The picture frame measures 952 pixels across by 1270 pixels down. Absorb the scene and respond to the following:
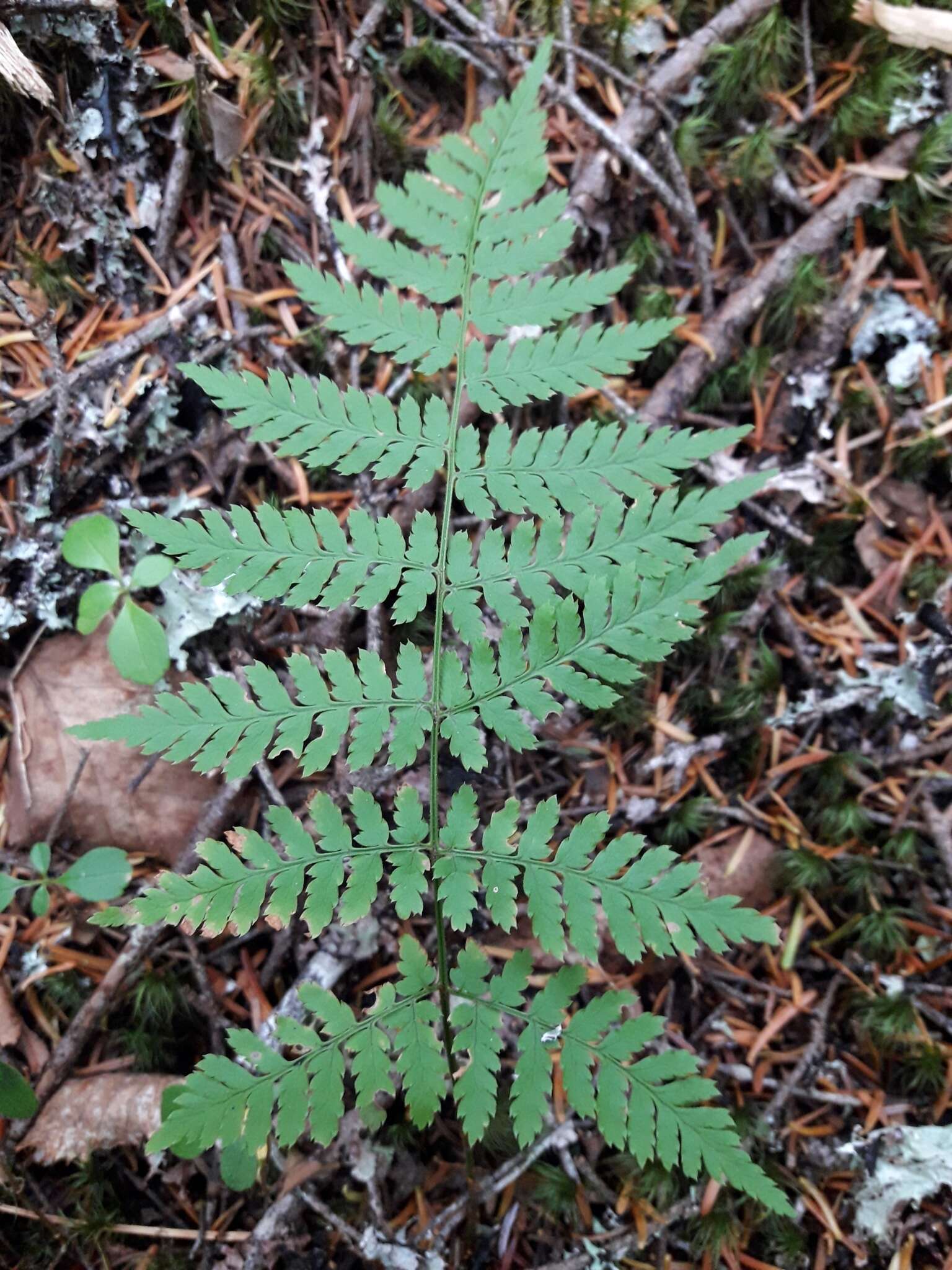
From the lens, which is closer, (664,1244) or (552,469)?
(552,469)

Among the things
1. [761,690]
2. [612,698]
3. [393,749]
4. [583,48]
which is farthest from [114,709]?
[583,48]

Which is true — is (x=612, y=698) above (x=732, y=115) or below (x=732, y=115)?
below

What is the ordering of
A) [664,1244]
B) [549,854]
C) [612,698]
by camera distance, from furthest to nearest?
[664,1244]
[549,854]
[612,698]

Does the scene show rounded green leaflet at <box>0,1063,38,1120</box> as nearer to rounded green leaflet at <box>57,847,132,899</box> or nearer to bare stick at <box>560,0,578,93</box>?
rounded green leaflet at <box>57,847,132,899</box>

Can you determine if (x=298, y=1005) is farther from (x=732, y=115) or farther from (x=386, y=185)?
(x=732, y=115)

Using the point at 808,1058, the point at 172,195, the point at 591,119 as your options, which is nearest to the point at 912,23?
the point at 591,119

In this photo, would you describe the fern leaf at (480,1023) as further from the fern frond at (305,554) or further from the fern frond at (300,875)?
the fern frond at (305,554)

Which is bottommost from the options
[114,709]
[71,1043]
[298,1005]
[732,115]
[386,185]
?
[71,1043]
